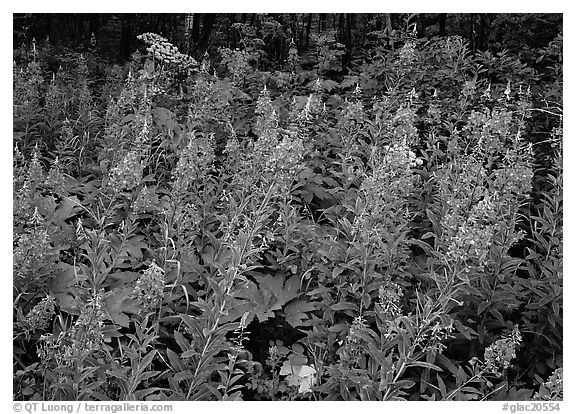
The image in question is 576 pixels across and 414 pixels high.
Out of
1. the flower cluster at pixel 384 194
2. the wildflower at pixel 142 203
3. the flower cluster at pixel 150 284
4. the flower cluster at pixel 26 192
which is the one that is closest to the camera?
the flower cluster at pixel 150 284

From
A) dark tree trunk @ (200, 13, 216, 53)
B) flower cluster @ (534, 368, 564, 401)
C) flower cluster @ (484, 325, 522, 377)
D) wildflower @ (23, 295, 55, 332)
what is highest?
dark tree trunk @ (200, 13, 216, 53)

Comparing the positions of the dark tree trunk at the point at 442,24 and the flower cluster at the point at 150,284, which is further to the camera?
the dark tree trunk at the point at 442,24

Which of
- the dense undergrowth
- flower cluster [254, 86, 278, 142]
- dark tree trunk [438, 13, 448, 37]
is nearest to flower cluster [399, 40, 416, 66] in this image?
the dense undergrowth

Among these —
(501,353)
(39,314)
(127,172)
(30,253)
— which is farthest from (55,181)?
(501,353)

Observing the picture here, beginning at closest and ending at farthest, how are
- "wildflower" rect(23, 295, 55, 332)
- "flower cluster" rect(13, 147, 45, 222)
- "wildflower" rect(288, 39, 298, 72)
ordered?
"wildflower" rect(23, 295, 55, 332) → "flower cluster" rect(13, 147, 45, 222) → "wildflower" rect(288, 39, 298, 72)

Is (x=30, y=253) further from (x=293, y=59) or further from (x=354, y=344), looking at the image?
(x=293, y=59)

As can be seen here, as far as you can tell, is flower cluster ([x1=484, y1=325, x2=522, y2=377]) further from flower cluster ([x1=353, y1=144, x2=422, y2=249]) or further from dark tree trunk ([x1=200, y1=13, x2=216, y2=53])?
dark tree trunk ([x1=200, y1=13, x2=216, y2=53])

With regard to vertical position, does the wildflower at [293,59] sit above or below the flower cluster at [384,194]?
above

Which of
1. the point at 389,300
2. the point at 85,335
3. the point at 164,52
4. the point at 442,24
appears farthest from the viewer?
the point at 442,24

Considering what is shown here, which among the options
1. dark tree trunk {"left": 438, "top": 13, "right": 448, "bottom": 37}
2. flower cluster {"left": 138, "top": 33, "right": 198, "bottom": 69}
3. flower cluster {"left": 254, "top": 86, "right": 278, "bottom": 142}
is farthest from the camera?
dark tree trunk {"left": 438, "top": 13, "right": 448, "bottom": 37}

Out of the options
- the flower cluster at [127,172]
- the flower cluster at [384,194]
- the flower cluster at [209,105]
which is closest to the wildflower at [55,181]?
the flower cluster at [127,172]

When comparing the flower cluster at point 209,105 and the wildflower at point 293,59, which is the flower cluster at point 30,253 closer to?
the flower cluster at point 209,105

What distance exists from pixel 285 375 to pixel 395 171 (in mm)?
1489

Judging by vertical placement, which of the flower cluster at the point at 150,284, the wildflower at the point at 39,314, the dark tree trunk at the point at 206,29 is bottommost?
the wildflower at the point at 39,314
